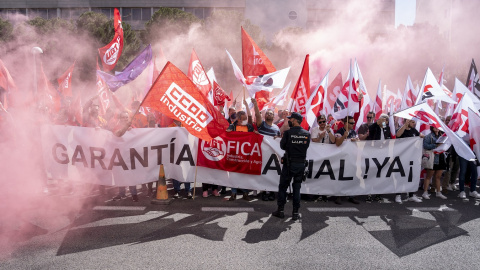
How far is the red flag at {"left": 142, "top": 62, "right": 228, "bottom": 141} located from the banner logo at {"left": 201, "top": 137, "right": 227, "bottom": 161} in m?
0.88

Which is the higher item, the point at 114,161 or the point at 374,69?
the point at 374,69

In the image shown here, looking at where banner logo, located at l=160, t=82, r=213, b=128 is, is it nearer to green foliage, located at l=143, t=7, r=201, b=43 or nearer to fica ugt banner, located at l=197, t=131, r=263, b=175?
fica ugt banner, located at l=197, t=131, r=263, b=175

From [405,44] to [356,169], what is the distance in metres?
38.2

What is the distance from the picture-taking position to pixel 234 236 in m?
5.05

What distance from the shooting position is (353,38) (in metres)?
35.3

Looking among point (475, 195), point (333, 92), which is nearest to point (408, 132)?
point (475, 195)

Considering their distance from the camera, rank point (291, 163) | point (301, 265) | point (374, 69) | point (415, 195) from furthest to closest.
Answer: point (374, 69) → point (415, 195) → point (291, 163) → point (301, 265)

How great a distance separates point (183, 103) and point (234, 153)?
5.12 feet

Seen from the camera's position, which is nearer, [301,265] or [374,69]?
[301,265]

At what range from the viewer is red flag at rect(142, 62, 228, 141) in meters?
5.96

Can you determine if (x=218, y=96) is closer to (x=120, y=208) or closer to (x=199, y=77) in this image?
(x=199, y=77)

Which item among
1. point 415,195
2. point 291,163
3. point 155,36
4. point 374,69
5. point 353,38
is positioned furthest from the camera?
point 374,69

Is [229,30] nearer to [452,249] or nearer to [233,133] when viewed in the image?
[233,133]

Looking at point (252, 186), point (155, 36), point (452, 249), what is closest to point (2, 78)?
point (252, 186)
